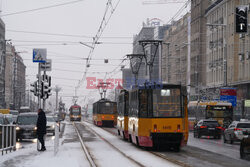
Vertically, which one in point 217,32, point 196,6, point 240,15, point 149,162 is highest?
point 196,6

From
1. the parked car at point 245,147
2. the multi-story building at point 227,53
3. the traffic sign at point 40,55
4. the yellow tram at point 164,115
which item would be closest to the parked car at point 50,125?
the traffic sign at point 40,55

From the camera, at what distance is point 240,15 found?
2470 centimetres

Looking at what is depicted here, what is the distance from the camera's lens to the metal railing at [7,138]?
2070 centimetres

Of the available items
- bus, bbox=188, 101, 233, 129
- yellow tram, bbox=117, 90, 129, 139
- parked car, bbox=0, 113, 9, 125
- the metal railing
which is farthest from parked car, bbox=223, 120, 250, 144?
bus, bbox=188, 101, 233, 129

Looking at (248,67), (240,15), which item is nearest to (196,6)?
(248,67)

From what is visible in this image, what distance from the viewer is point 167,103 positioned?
80.1 feet

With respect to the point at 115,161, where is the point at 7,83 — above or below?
above

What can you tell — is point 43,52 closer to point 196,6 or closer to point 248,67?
point 248,67

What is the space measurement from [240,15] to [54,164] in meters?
11.5

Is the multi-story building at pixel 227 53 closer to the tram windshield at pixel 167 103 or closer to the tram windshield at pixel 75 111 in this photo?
the tram windshield at pixel 75 111

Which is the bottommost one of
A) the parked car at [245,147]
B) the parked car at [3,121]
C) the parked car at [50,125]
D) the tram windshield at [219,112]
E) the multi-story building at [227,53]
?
the parked car at [245,147]

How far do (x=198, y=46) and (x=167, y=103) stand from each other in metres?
64.3

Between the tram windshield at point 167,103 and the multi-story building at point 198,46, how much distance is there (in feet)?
195

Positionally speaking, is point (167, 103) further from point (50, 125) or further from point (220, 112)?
point (220, 112)
